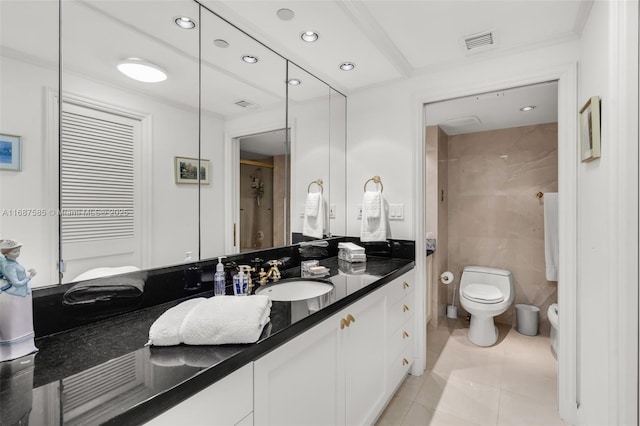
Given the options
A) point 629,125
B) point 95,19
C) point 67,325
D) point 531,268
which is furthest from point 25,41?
point 531,268

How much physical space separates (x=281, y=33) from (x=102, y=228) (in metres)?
1.30

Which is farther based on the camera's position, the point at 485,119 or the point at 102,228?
the point at 485,119

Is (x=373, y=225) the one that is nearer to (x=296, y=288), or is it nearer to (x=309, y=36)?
(x=296, y=288)

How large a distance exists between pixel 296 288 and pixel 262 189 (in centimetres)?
64

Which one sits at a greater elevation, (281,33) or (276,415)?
(281,33)

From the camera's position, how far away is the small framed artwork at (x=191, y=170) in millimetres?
1417

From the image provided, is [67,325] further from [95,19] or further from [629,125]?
[629,125]

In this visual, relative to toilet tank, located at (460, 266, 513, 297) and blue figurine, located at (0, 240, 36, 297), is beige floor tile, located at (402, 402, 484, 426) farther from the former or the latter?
blue figurine, located at (0, 240, 36, 297)

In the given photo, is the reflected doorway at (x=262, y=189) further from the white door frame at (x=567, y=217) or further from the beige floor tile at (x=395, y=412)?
the white door frame at (x=567, y=217)

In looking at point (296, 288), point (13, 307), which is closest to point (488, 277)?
point (296, 288)

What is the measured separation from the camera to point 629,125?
105 cm

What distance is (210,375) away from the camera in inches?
30.3

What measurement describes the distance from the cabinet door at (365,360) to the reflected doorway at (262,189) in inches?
28.1

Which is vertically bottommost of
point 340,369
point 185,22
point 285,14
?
point 340,369
